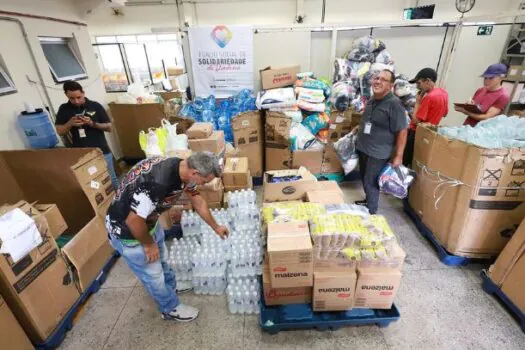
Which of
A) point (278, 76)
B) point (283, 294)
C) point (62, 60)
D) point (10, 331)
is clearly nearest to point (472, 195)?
point (283, 294)

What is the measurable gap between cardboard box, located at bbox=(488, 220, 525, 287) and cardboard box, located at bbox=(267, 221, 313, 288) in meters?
1.54

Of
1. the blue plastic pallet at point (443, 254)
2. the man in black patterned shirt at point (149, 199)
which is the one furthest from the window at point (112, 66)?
the blue plastic pallet at point (443, 254)

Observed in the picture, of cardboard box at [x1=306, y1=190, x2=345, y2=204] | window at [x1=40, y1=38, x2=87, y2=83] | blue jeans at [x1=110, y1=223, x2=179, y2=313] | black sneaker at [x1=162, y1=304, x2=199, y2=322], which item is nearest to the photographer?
blue jeans at [x1=110, y1=223, x2=179, y2=313]

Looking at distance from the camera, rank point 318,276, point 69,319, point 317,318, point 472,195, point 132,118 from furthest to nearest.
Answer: point 132,118
point 472,195
point 69,319
point 317,318
point 318,276

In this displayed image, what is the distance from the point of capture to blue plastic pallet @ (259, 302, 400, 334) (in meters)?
1.83

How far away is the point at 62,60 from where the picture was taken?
357cm

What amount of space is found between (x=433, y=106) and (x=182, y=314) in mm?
3205

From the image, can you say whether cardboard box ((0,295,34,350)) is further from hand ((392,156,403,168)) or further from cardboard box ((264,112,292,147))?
hand ((392,156,403,168))

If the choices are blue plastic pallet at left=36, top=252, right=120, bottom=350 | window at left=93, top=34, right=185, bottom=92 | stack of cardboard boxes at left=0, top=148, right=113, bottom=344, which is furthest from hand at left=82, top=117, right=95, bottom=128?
window at left=93, top=34, right=185, bottom=92

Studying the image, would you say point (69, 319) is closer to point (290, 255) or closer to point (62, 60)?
point (290, 255)

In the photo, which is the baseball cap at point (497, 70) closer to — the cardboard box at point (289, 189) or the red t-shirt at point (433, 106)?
the red t-shirt at point (433, 106)

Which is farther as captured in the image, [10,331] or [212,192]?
[212,192]

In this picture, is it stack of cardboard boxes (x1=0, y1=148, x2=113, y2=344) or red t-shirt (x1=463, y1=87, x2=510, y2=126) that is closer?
stack of cardboard boxes (x1=0, y1=148, x2=113, y2=344)

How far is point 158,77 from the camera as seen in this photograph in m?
7.68
